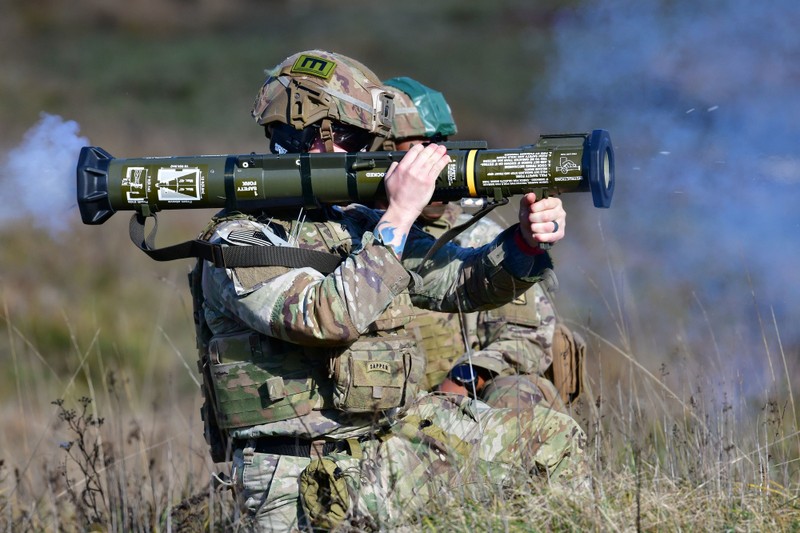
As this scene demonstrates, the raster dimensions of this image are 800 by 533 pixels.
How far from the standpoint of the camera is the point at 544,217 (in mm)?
4824

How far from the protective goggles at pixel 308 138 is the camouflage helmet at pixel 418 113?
193 cm

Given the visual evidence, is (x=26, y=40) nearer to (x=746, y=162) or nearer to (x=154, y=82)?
(x=154, y=82)

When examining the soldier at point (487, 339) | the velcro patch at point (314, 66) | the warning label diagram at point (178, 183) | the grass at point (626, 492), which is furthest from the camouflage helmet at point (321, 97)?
the soldier at point (487, 339)

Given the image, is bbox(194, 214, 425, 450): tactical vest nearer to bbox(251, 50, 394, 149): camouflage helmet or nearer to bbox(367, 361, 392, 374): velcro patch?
bbox(367, 361, 392, 374): velcro patch

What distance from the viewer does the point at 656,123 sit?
23.6 feet

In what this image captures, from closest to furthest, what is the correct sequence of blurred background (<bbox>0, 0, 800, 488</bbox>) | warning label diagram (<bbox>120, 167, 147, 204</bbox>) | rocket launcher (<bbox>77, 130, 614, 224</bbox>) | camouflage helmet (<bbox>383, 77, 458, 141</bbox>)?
rocket launcher (<bbox>77, 130, 614, 224</bbox>), warning label diagram (<bbox>120, 167, 147, 204</bbox>), blurred background (<bbox>0, 0, 800, 488</bbox>), camouflage helmet (<bbox>383, 77, 458, 141</bbox>)

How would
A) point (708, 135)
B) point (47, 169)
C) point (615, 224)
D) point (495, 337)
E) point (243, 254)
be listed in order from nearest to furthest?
1. point (243, 254)
2. point (47, 169)
3. point (708, 135)
4. point (495, 337)
5. point (615, 224)

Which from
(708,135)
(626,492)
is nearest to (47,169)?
(626,492)

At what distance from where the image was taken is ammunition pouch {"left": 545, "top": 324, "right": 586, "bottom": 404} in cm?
692

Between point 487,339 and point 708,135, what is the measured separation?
1.69m

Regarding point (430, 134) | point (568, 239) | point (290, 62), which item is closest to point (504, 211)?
point (568, 239)

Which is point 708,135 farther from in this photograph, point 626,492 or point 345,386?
point 345,386

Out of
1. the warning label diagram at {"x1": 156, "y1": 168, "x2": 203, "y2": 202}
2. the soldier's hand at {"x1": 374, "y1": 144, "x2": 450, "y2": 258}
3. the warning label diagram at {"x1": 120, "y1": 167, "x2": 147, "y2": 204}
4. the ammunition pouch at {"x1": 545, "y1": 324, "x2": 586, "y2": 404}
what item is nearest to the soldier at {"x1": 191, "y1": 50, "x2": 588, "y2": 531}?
the soldier's hand at {"x1": 374, "y1": 144, "x2": 450, "y2": 258}

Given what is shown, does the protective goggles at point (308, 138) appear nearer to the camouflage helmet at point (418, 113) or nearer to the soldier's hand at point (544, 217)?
the soldier's hand at point (544, 217)
